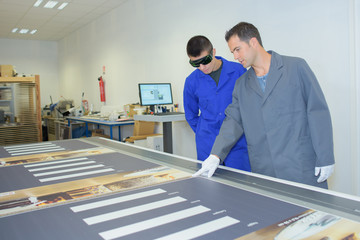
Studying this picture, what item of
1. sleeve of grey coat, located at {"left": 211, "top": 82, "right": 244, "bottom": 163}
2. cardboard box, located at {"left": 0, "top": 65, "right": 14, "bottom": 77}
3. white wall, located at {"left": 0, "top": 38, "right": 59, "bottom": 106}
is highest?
white wall, located at {"left": 0, "top": 38, "right": 59, "bottom": 106}

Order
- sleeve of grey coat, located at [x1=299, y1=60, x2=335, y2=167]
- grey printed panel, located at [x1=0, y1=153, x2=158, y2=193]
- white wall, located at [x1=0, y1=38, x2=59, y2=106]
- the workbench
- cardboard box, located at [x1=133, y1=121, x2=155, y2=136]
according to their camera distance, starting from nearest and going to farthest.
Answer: the workbench
grey printed panel, located at [x1=0, y1=153, x2=158, y2=193]
sleeve of grey coat, located at [x1=299, y1=60, x2=335, y2=167]
cardboard box, located at [x1=133, y1=121, x2=155, y2=136]
white wall, located at [x1=0, y1=38, x2=59, y2=106]

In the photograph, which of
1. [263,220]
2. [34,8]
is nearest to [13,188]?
[263,220]

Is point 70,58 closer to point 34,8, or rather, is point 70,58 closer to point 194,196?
point 34,8

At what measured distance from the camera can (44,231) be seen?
2.80 feet

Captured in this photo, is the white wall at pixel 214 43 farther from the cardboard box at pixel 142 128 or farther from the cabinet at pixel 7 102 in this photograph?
the cabinet at pixel 7 102

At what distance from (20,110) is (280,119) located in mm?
4667

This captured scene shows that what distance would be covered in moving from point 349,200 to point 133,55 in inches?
203

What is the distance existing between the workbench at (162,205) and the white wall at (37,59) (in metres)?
8.49

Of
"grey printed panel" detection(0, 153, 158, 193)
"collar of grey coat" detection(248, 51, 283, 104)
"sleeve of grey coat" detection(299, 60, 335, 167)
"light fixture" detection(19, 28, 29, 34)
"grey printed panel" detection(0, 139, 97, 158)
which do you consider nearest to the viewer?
"grey printed panel" detection(0, 153, 158, 193)

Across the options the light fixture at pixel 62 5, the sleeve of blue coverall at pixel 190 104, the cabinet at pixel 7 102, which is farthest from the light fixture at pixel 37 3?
the sleeve of blue coverall at pixel 190 104

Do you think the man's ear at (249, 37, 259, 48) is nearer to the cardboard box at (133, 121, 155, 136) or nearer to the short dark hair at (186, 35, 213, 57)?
the short dark hair at (186, 35, 213, 57)

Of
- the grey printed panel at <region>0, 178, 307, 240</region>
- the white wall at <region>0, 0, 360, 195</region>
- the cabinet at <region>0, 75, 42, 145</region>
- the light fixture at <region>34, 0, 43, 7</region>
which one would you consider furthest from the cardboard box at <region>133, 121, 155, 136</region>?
the grey printed panel at <region>0, 178, 307, 240</region>

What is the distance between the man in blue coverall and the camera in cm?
200

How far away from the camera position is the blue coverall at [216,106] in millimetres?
2043
